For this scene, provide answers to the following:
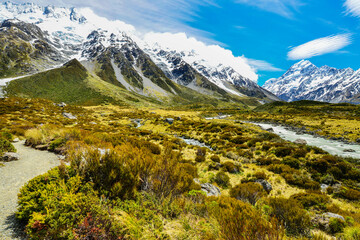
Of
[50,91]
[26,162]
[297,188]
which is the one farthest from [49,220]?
[50,91]

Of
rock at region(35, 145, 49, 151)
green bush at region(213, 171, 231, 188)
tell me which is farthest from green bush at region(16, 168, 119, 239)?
green bush at region(213, 171, 231, 188)

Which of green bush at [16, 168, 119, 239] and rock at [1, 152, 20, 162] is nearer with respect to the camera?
green bush at [16, 168, 119, 239]

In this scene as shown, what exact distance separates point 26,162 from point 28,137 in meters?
4.46

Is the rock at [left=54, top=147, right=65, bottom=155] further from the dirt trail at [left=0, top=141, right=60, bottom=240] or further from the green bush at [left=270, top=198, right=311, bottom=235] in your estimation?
the green bush at [left=270, top=198, right=311, bottom=235]

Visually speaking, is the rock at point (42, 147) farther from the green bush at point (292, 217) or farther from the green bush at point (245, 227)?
the green bush at point (292, 217)

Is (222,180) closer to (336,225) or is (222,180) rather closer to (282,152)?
(336,225)

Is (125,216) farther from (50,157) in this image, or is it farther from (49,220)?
(50,157)

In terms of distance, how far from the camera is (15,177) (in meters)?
6.24

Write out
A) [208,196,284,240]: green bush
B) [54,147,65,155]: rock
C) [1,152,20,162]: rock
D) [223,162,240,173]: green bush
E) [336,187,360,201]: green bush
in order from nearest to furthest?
[208,196,284,240]: green bush, [1,152,20,162]: rock, [336,187,360,201]: green bush, [54,147,65,155]: rock, [223,162,240,173]: green bush

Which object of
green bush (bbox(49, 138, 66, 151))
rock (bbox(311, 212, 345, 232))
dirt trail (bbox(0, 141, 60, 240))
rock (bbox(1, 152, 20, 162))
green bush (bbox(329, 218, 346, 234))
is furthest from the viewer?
green bush (bbox(49, 138, 66, 151))

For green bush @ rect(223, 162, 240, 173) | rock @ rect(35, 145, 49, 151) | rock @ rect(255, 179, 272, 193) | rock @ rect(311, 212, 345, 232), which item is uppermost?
rock @ rect(311, 212, 345, 232)

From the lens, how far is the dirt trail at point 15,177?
12.6 feet

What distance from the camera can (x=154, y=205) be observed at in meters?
4.77

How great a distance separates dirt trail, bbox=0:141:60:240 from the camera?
12.6 ft
